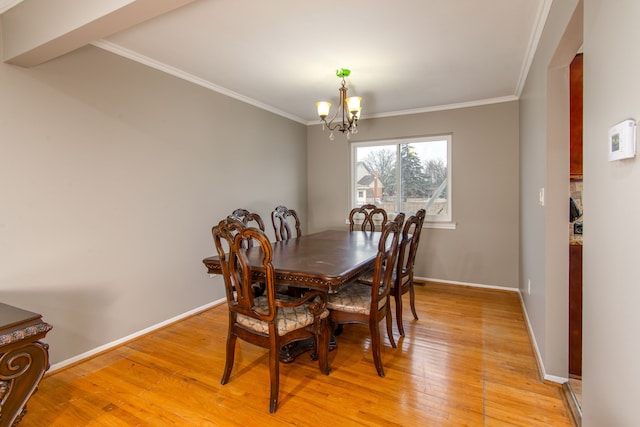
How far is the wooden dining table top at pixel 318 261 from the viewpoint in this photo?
1.89 metres

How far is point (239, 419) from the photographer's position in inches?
70.1

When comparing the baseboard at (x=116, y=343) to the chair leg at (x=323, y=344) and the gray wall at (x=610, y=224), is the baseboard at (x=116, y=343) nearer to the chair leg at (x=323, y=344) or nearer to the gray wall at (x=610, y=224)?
the chair leg at (x=323, y=344)

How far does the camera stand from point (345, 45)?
257 cm

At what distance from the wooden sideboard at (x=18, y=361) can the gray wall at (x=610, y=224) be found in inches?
94.8

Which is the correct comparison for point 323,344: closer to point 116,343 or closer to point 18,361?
point 18,361

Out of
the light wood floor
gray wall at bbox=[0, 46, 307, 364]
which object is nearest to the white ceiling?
gray wall at bbox=[0, 46, 307, 364]

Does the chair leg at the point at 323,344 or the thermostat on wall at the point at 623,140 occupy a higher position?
the thermostat on wall at the point at 623,140

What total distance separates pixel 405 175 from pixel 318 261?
2.83m

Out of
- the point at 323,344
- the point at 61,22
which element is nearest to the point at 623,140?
the point at 323,344

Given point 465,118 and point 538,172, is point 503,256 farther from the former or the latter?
point 538,172

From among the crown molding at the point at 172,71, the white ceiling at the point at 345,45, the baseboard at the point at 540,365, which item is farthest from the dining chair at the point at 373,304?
the crown molding at the point at 172,71

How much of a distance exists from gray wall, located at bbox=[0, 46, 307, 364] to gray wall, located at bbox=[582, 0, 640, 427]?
2.97m

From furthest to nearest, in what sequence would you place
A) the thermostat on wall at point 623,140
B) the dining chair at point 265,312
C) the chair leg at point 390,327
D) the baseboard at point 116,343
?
the chair leg at point 390,327
the baseboard at point 116,343
the dining chair at point 265,312
the thermostat on wall at point 623,140

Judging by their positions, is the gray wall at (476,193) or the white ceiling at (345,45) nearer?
the white ceiling at (345,45)
